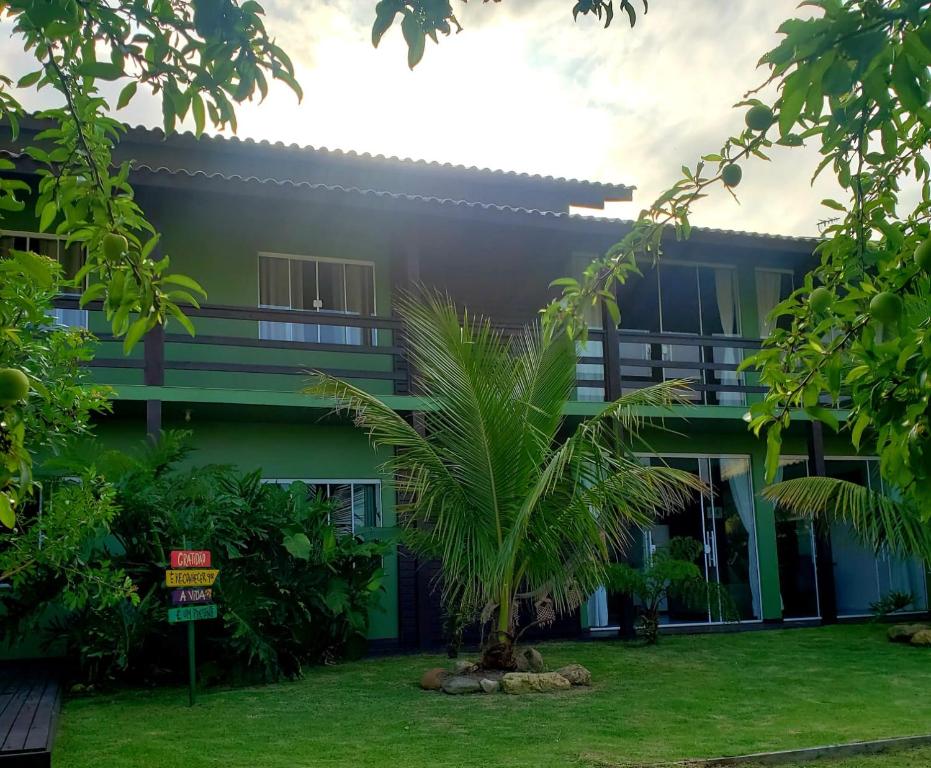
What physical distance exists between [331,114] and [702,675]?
7.60 m

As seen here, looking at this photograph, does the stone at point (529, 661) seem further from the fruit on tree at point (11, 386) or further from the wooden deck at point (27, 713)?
the fruit on tree at point (11, 386)

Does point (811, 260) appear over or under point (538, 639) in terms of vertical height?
over

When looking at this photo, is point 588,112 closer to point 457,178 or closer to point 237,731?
point 237,731

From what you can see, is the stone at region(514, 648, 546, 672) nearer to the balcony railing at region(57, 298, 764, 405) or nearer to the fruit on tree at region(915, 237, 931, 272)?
the balcony railing at region(57, 298, 764, 405)

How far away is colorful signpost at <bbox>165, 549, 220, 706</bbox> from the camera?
321 inches

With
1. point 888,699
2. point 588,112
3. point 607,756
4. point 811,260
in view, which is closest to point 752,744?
point 607,756

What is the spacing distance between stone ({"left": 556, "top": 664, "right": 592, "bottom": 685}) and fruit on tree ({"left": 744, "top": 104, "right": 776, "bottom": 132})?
24.2 ft

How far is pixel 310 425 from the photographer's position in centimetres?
1271

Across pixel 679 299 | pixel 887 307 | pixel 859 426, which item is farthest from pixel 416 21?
pixel 679 299

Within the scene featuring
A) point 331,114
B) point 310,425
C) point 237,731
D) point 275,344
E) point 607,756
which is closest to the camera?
point 331,114

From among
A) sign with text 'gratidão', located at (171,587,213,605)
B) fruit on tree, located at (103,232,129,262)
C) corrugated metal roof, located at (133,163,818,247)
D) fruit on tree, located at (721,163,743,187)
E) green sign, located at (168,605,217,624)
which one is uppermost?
corrugated metal roof, located at (133,163,818,247)

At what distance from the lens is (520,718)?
7500 mm

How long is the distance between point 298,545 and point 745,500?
758cm

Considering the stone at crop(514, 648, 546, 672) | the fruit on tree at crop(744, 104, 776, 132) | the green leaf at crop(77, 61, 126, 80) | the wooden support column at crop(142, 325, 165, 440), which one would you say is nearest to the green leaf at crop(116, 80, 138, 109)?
the green leaf at crop(77, 61, 126, 80)
